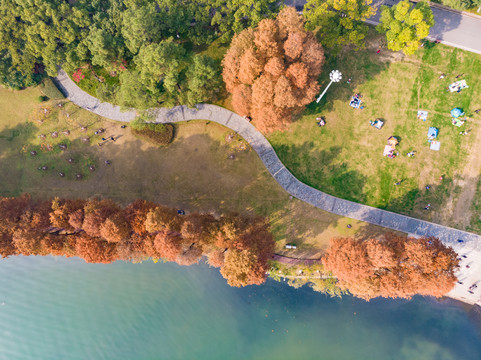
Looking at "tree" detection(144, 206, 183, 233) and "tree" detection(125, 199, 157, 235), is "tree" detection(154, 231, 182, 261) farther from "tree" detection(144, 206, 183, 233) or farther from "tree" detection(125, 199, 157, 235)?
"tree" detection(125, 199, 157, 235)

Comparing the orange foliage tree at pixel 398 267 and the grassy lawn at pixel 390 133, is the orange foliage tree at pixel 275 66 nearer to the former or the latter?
the grassy lawn at pixel 390 133

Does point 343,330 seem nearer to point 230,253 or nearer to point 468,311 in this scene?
point 468,311

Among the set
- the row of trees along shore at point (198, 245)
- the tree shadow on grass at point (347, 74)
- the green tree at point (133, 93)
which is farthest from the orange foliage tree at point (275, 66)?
the row of trees along shore at point (198, 245)

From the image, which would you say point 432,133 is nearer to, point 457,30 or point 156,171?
point 457,30

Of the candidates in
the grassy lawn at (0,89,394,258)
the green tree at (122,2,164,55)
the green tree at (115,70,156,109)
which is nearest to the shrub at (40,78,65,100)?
the grassy lawn at (0,89,394,258)

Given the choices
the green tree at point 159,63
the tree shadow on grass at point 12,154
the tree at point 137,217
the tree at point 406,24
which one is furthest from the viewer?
the tree shadow on grass at point 12,154

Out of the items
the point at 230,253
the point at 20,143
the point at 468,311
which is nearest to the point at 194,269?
the point at 230,253

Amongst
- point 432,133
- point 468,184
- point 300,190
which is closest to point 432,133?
point 432,133
